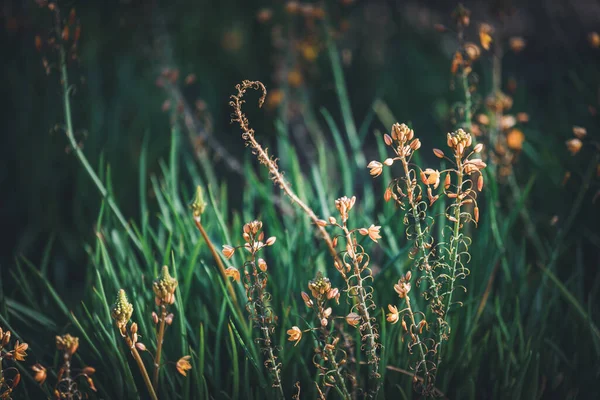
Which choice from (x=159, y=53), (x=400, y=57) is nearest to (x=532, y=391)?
(x=159, y=53)

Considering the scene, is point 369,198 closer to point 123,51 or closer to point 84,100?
point 84,100

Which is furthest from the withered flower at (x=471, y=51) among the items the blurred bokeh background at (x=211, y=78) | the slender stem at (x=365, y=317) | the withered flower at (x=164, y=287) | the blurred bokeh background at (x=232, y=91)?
the withered flower at (x=164, y=287)

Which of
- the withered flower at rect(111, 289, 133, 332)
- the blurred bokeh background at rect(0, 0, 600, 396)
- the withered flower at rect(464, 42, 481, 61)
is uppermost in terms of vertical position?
the withered flower at rect(464, 42, 481, 61)

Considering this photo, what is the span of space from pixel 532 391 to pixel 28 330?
1.72 meters

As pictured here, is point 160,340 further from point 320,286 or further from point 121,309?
point 320,286

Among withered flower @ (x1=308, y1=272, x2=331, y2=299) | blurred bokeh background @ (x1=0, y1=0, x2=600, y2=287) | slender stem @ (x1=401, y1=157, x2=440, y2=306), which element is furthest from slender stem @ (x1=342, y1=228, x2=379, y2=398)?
blurred bokeh background @ (x1=0, y1=0, x2=600, y2=287)

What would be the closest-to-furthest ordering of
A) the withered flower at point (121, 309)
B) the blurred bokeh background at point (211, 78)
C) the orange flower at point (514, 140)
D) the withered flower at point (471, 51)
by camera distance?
1. the withered flower at point (121, 309)
2. the withered flower at point (471, 51)
3. the orange flower at point (514, 140)
4. the blurred bokeh background at point (211, 78)

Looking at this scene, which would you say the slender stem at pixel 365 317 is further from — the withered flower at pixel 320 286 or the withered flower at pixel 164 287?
the withered flower at pixel 164 287

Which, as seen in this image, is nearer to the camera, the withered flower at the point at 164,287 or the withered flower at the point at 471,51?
the withered flower at the point at 164,287

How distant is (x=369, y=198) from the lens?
2.24m

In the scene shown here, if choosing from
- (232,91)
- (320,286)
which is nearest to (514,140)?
(320,286)

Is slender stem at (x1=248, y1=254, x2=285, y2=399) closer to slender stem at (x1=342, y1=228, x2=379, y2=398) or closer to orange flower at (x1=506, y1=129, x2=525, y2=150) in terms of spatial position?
slender stem at (x1=342, y1=228, x2=379, y2=398)

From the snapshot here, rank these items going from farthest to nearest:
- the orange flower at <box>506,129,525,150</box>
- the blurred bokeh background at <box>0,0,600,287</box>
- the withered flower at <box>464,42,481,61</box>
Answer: the blurred bokeh background at <box>0,0,600,287</box> < the orange flower at <box>506,129,525,150</box> < the withered flower at <box>464,42,481,61</box>

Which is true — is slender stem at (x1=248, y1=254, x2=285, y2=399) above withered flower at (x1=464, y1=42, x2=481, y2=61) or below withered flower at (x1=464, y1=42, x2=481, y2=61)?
below
